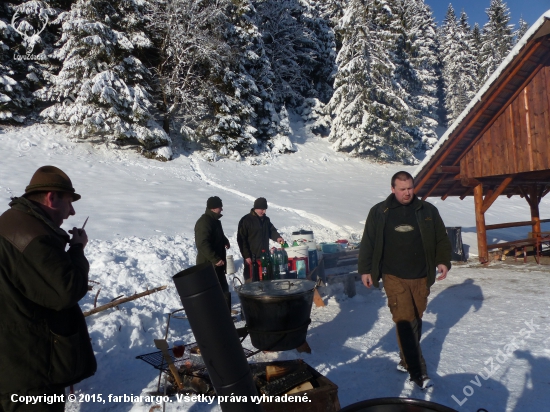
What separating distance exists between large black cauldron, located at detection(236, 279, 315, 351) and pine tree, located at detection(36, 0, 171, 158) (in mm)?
17497

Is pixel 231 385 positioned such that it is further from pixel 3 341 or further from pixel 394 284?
pixel 394 284

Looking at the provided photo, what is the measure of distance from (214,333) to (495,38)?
6003 cm

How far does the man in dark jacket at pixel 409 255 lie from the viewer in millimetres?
4063

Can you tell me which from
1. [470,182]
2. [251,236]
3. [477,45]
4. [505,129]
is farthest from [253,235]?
[477,45]

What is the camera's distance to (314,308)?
275 inches

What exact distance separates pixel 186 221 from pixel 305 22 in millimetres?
28658

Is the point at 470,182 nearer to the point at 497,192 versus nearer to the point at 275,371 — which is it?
the point at 497,192

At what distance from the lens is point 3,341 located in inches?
83.6

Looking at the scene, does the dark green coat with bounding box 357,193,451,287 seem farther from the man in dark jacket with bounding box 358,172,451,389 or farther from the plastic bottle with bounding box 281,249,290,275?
the plastic bottle with bounding box 281,249,290,275

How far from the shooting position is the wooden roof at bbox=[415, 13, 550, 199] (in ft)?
27.1

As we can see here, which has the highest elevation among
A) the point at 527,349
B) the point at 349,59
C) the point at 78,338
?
the point at 349,59

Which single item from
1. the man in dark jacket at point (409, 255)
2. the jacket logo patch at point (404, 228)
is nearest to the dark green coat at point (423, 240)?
the man in dark jacket at point (409, 255)

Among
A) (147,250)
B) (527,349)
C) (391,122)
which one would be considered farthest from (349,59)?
(527,349)

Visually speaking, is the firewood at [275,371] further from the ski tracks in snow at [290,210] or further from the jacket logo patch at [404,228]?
the ski tracks in snow at [290,210]
